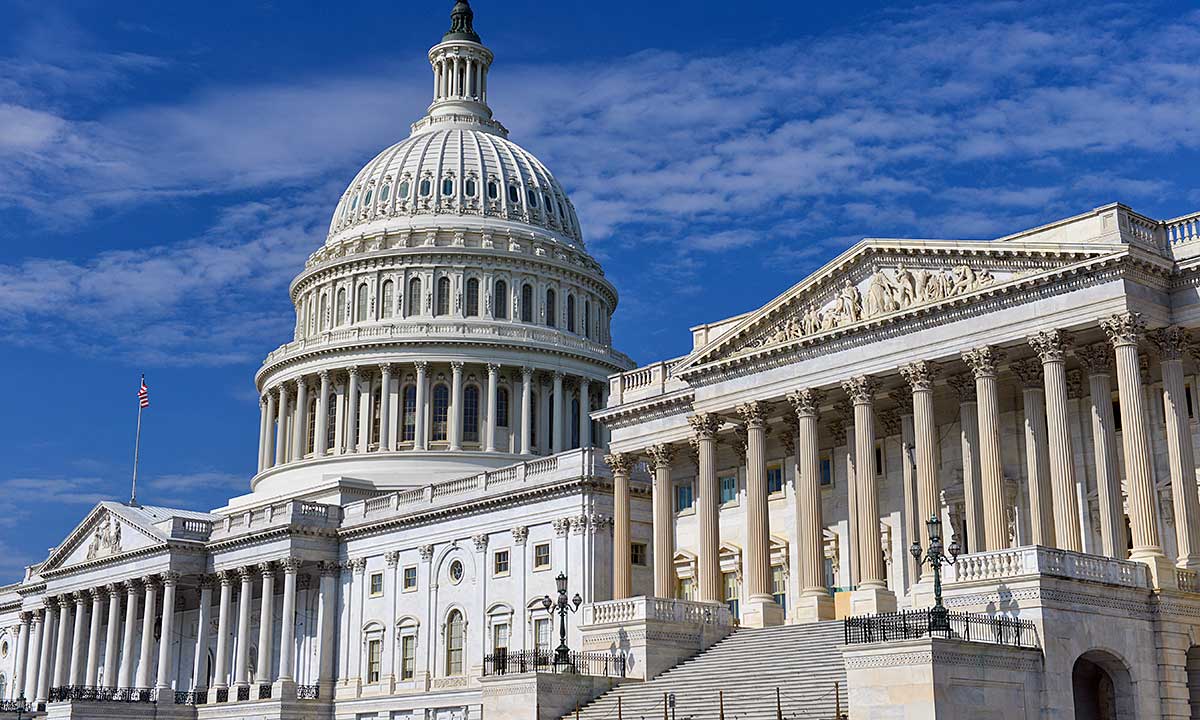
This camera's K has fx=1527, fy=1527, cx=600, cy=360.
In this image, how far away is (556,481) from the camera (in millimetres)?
75375

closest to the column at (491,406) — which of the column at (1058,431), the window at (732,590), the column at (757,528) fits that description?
the window at (732,590)

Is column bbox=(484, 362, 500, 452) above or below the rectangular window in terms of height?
Result: above

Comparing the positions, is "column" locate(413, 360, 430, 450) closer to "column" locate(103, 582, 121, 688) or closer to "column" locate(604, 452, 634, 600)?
"column" locate(103, 582, 121, 688)

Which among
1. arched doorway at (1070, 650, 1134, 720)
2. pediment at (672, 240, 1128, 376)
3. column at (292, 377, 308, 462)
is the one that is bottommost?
arched doorway at (1070, 650, 1134, 720)

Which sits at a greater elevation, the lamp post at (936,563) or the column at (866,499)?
the column at (866,499)

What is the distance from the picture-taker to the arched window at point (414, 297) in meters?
110

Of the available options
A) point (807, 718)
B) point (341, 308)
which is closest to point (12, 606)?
point (341, 308)

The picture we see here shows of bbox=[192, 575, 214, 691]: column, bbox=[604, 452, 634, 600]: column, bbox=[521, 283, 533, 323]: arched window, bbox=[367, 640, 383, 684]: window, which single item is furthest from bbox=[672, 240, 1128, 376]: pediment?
bbox=[521, 283, 533, 323]: arched window

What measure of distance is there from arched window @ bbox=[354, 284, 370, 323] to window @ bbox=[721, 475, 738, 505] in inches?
1968

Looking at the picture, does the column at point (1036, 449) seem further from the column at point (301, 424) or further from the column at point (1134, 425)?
the column at point (301, 424)

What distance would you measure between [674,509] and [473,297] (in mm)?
45389

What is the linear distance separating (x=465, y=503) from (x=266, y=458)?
126 feet

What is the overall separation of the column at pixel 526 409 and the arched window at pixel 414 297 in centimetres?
923

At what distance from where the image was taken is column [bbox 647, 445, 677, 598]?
63.1m
